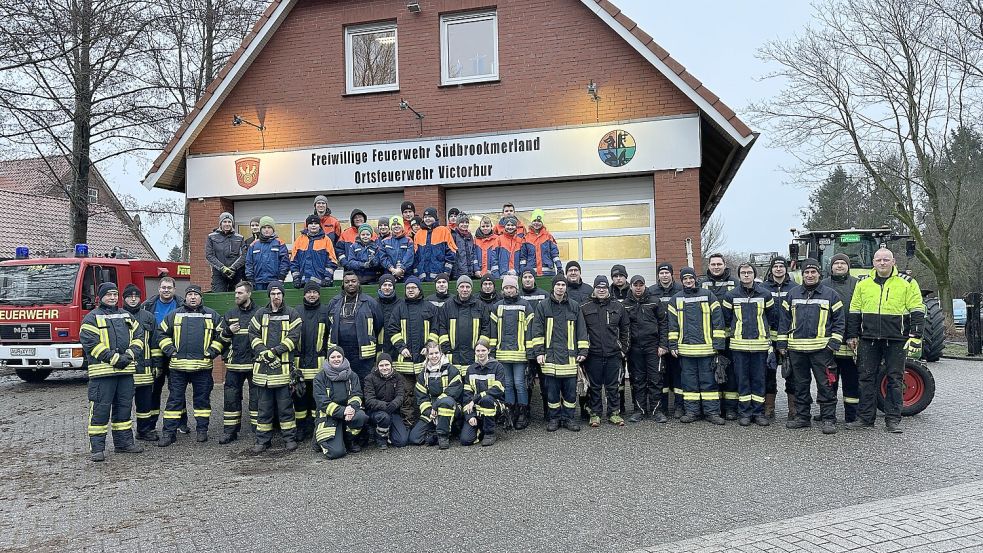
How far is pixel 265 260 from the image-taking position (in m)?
9.73

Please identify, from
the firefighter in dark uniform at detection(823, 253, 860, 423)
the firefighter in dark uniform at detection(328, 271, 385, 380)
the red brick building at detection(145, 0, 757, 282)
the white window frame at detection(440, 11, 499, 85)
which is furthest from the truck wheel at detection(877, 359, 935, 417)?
the white window frame at detection(440, 11, 499, 85)

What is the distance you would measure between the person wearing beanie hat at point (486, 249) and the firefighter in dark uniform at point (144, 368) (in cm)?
437

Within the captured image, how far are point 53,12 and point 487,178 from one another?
10.3 m

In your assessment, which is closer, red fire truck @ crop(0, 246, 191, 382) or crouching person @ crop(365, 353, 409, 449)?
crouching person @ crop(365, 353, 409, 449)

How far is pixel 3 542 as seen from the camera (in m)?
5.14

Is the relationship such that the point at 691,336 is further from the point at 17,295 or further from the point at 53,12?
the point at 53,12

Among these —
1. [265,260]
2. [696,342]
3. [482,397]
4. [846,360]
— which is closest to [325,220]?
[265,260]

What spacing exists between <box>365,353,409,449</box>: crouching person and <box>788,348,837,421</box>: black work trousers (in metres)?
4.59

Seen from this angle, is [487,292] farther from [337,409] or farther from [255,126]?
[255,126]

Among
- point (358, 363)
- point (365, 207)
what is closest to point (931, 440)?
point (358, 363)

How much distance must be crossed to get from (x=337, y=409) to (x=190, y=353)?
227cm

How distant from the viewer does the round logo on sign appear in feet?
39.8

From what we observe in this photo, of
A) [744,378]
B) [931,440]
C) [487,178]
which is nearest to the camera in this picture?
[931,440]

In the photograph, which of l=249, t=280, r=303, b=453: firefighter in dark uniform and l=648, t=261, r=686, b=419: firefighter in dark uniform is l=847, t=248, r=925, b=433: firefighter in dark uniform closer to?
l=648, t=261, r=686, b=419: firefighter in dark uniform
